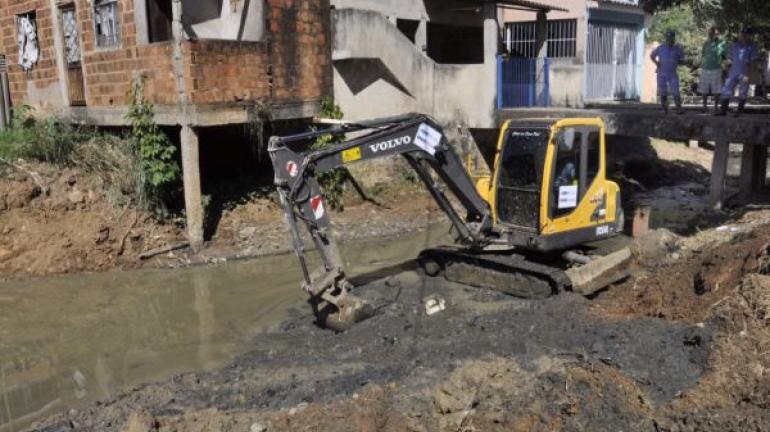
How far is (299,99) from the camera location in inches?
571

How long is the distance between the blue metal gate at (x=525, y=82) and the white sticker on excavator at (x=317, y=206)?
37.9 ft

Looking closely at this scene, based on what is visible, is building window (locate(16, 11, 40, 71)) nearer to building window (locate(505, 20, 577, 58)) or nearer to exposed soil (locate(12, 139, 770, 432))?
Result: exposed soil (locate(12, 139, 770, 432))

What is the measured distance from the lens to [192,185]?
1262cm

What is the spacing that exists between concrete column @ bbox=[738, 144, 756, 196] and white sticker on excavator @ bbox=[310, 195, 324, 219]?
10.9 meters

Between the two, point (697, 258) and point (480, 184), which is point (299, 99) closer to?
point (480, 184)

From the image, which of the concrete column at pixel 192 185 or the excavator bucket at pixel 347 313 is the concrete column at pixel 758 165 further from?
the concrete column at pixel 192 185

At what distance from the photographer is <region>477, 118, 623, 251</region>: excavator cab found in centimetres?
920

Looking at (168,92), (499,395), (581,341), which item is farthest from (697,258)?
(168,92)

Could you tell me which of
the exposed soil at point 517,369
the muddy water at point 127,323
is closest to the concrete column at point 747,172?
the exposed soil at point 517,369

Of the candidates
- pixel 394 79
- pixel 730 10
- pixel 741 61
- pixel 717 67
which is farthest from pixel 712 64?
pixel 394 79

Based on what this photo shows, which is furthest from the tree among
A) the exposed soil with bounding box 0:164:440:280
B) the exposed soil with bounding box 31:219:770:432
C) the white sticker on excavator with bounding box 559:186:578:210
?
the exposed soil with bounding box 0:164:440:280

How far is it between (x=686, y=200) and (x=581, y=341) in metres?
12.1

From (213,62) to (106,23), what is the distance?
2.73 metres

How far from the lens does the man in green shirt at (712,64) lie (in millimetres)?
14008
